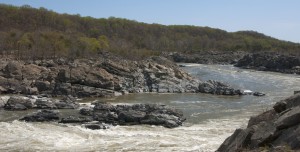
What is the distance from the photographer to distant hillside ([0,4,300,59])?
83375mm

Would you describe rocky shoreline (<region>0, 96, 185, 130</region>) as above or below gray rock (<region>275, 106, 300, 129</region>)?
below

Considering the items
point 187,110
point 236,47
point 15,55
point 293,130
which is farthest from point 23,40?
point 236,47

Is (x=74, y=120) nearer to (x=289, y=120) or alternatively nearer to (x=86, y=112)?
(x=86, y=112)

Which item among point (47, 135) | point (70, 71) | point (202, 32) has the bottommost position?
point (47, 135)

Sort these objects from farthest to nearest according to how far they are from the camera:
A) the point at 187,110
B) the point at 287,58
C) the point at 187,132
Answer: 1. the point at 287,58
2. the point at 187,110
3. the point at 187,132

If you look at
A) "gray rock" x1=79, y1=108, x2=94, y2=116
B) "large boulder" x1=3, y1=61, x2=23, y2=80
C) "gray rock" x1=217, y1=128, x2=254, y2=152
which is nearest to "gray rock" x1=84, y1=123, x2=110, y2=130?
"gray rock" x1=79, y1=108, x2=94, y2=116

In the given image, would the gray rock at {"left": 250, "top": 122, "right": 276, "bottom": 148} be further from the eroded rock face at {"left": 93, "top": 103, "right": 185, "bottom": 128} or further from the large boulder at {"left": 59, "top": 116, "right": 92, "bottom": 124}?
the large boulder at {"left": 59, "top": 116, "right": 92, "bottom": 124}

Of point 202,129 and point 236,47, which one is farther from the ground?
point 236,47

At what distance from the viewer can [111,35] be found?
15088cm

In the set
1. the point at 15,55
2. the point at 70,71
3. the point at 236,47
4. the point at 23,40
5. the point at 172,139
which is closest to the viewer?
the point at 172,139

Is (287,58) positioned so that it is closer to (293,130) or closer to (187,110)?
(187,110)

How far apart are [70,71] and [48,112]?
57.4 feet

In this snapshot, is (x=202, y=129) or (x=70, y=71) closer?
(x=202, y=129)

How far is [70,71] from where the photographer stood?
4850 centimetres
